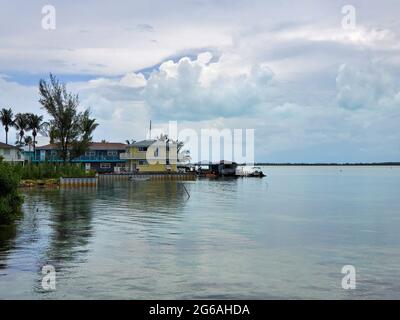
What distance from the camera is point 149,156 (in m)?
106

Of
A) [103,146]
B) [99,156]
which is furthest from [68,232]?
[103,146]

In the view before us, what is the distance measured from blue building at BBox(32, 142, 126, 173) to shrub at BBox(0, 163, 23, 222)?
265 feet

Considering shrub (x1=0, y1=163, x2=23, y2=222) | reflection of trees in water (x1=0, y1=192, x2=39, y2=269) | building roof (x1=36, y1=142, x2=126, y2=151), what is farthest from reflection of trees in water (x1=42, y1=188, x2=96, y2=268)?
building roof (x1=36, y1=142, x2=126, y2=151)

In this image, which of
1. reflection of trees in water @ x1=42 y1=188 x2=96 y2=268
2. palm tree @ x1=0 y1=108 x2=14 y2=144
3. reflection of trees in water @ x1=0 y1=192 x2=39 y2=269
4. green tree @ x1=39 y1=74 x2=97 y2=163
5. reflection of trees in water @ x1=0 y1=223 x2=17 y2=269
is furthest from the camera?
palm tree @ x1=0 y1=108 x2=14 y2=144

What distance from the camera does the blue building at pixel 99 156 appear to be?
10750 centimetres

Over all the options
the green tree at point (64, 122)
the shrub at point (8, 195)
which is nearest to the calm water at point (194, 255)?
the shrub at point (8, 195)

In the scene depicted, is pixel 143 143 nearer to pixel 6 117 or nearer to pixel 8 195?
pixel 6 117

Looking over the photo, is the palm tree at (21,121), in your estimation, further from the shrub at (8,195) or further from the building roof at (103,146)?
the shrub at (8,195)

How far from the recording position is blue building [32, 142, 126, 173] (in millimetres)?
107500

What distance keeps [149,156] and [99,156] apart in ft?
36.8

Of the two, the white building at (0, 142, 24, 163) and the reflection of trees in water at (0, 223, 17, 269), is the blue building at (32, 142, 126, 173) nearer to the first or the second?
the white building at (0, 142, 24, 163)

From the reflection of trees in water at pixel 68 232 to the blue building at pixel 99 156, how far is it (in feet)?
228

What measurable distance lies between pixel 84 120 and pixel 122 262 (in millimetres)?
64434
